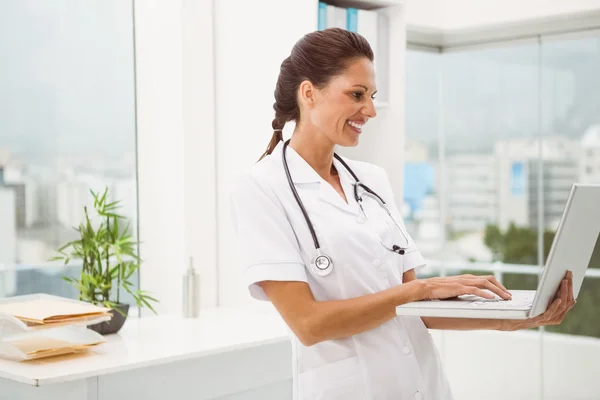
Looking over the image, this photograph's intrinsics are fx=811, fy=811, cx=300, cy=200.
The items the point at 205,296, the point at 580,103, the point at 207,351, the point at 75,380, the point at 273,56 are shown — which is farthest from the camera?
the point at 580,103

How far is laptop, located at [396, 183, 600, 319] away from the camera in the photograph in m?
1.41

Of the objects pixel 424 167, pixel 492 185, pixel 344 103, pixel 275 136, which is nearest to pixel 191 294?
pixel 275 136

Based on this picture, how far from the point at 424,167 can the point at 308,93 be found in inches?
113

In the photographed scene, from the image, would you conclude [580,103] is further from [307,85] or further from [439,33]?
[307,85]

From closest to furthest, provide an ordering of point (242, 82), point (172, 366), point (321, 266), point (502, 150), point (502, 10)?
point (321, 266)
point (172, 366)
point (242, 82)
point (502, 10)
point (502, 150)

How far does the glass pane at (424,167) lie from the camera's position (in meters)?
4.49

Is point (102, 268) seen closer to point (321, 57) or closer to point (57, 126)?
point (57, 126)

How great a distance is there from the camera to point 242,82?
10.2ft

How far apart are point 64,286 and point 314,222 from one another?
1.66 m

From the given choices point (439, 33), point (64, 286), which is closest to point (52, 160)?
point (64, 286)

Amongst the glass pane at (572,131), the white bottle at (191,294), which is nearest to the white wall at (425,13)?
the glass pane at (572,131)

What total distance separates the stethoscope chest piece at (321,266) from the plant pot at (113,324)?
120cm

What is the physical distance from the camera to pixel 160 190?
10.6 feet

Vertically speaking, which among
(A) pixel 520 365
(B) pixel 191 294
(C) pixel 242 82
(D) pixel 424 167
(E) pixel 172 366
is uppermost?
(C) pixel 242 82
